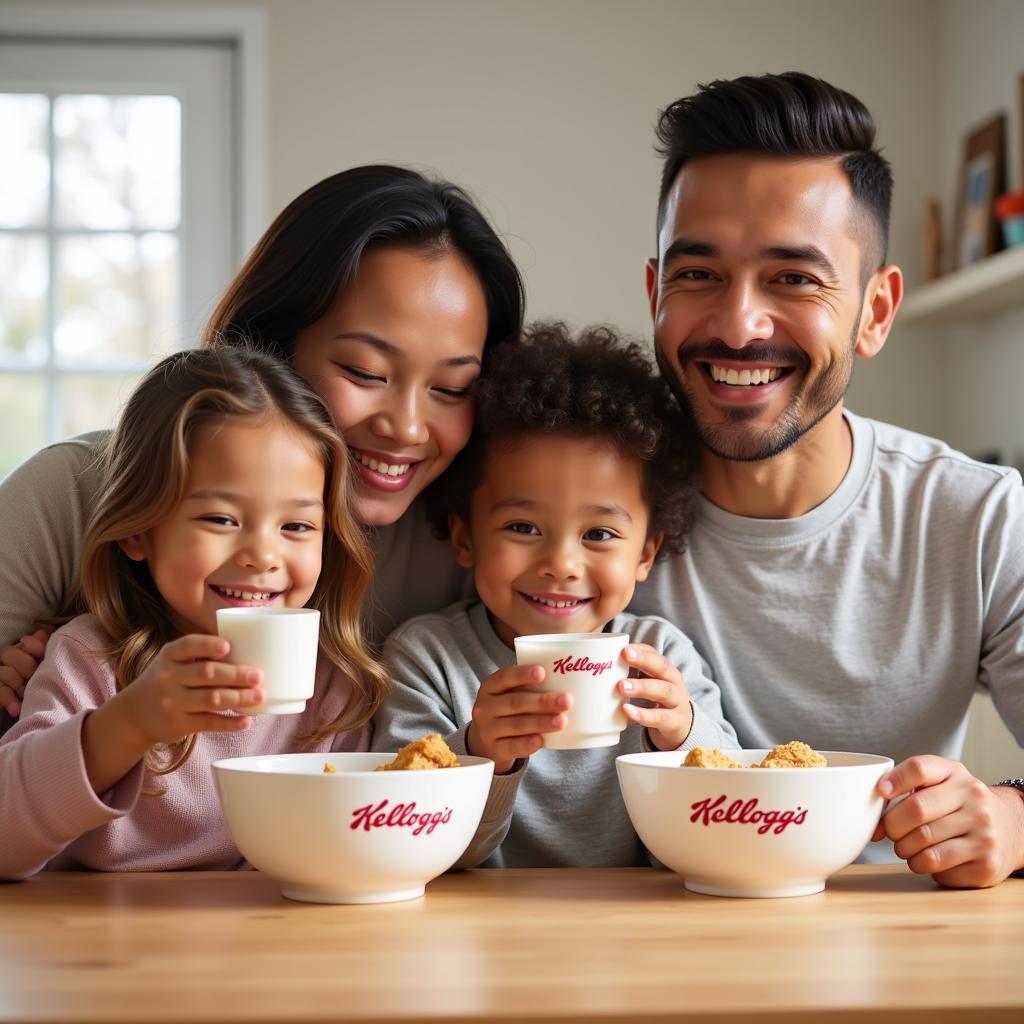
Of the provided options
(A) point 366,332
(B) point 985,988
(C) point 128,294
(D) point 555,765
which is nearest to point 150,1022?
(B) point 985,988

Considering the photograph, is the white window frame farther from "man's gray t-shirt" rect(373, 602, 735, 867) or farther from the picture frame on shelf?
"man's gray t-shirt" rect(373, 602, 735, 867)

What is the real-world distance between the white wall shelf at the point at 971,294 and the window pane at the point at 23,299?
2.59 metres

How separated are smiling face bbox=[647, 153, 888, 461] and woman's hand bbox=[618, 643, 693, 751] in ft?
1.60

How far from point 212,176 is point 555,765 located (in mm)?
2769

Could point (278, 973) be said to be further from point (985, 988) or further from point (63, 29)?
point (63, 29)

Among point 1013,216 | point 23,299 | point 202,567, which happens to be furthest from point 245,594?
point 23,299

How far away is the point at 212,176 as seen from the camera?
381cm

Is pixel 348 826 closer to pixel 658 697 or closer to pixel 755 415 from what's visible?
pixel 658 697

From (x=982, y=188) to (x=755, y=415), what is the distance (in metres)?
2.23

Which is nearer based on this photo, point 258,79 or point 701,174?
point 701,174

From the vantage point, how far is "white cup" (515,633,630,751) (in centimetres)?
121

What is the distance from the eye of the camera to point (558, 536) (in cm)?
157

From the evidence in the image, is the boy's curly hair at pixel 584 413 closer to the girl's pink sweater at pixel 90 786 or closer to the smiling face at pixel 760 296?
the smiling face at pixel 760 296

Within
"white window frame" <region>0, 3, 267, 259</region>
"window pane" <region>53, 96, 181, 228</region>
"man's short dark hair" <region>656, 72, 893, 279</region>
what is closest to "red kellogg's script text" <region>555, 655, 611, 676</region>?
"man's short dark hair" <region>656, 72, 893, 279</region>
